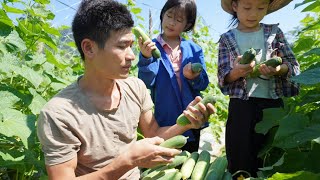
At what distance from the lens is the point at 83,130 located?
2125mm

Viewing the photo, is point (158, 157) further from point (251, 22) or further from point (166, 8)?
point (166, 8)

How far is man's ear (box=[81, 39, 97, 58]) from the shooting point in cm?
219

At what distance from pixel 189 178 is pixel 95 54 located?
831 millimetres

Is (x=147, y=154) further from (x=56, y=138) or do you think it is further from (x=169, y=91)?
(x=169, y=91)

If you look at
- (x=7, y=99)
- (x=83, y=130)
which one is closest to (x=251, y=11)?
(x=83, y=130)

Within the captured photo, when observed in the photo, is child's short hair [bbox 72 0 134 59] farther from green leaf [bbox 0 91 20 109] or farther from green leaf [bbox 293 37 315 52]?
green leaf [bbox 293 37 315 52]

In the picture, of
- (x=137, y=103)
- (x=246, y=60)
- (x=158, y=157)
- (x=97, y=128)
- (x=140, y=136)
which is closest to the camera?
(x=158, y=157)

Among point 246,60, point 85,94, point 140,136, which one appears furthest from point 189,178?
point 140,136

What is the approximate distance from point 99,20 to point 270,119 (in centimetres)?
126

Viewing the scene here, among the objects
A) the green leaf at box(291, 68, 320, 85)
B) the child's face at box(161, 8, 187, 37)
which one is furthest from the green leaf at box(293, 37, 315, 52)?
the green leaf at box(291, 68, 320, 85)

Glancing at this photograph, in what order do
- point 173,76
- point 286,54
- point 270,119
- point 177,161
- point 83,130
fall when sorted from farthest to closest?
point 173,76
point 286,54
point 270,119
point 177,161
point 83,130

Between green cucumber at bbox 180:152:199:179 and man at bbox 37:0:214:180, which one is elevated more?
man at bbox 37:0:214:180

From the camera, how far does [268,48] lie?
292 cm

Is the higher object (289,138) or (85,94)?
(85,94)
